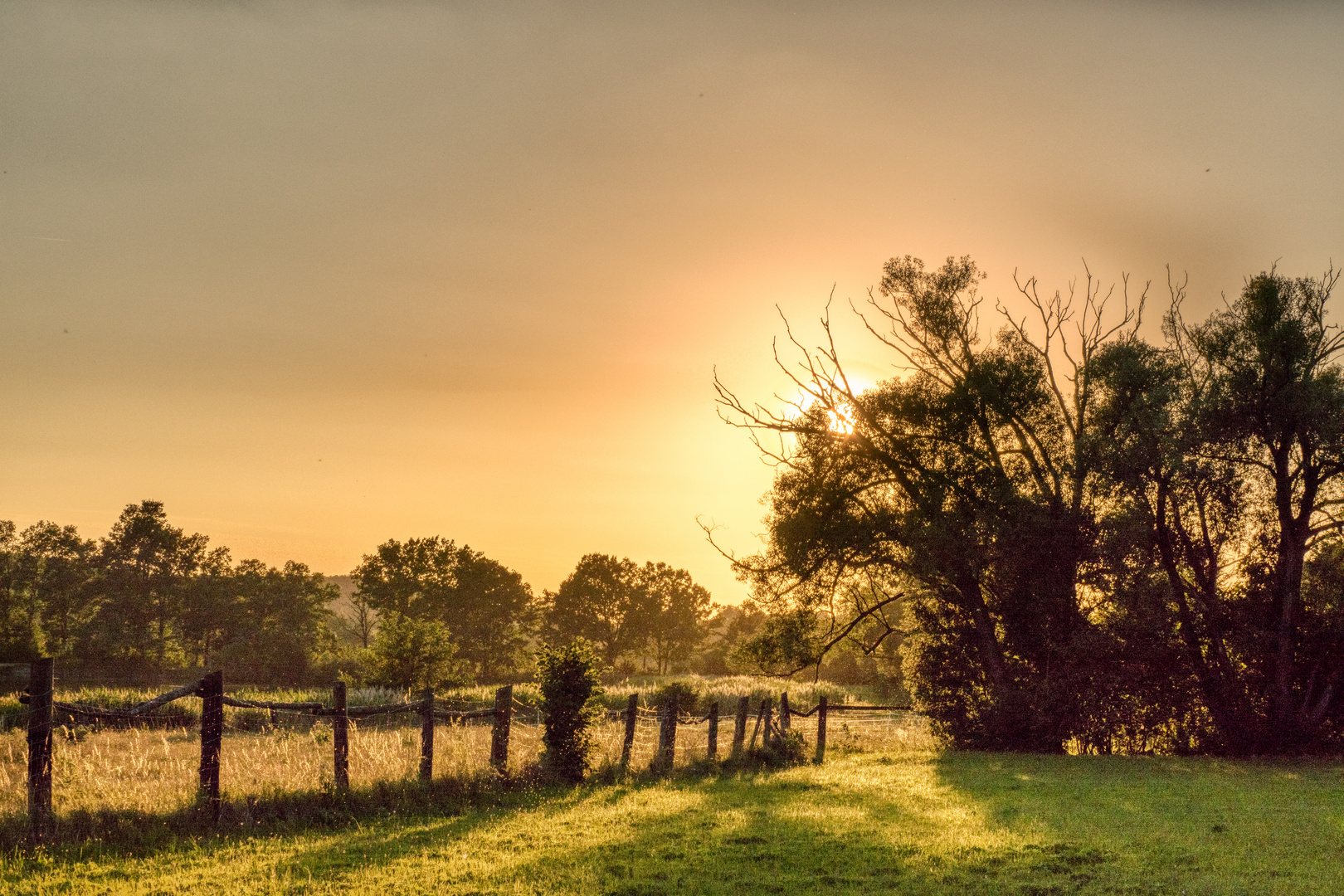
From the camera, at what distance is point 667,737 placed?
17.5m

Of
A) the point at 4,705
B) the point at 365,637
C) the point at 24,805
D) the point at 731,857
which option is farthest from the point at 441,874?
the point at 365,637

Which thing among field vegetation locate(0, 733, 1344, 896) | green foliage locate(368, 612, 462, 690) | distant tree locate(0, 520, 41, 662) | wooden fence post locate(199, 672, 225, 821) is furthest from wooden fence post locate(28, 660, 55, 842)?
distant tree locate(0, 520, 41, 662)

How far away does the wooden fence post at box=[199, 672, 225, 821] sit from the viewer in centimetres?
1119

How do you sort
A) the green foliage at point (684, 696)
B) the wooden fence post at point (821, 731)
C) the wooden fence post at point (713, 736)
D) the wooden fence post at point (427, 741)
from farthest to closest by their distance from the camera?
1. the green foliage at point (684, 696)
2. the wooden fence post at point (821, 731)
3. the wooden fence post at point (713, 736)
4. the wooden fence post at point (427, 741)

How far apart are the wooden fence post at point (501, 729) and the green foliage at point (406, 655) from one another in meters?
35.7

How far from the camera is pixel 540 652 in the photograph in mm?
16906

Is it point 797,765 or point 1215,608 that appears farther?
point 1215,608

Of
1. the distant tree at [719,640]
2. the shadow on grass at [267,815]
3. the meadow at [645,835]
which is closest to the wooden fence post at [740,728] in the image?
the meadow at [645,835]

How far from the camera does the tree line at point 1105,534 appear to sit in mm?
25750

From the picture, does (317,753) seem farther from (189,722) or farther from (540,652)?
(189,722)

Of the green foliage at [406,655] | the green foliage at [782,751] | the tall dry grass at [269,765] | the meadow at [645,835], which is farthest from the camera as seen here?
the green foliage at [406,655]

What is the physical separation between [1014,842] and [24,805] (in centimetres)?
1190

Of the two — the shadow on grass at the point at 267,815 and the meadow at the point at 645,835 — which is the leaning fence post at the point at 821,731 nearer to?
the meadow at the point at 645,835

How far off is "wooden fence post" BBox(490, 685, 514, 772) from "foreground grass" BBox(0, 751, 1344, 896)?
0.88 meters
